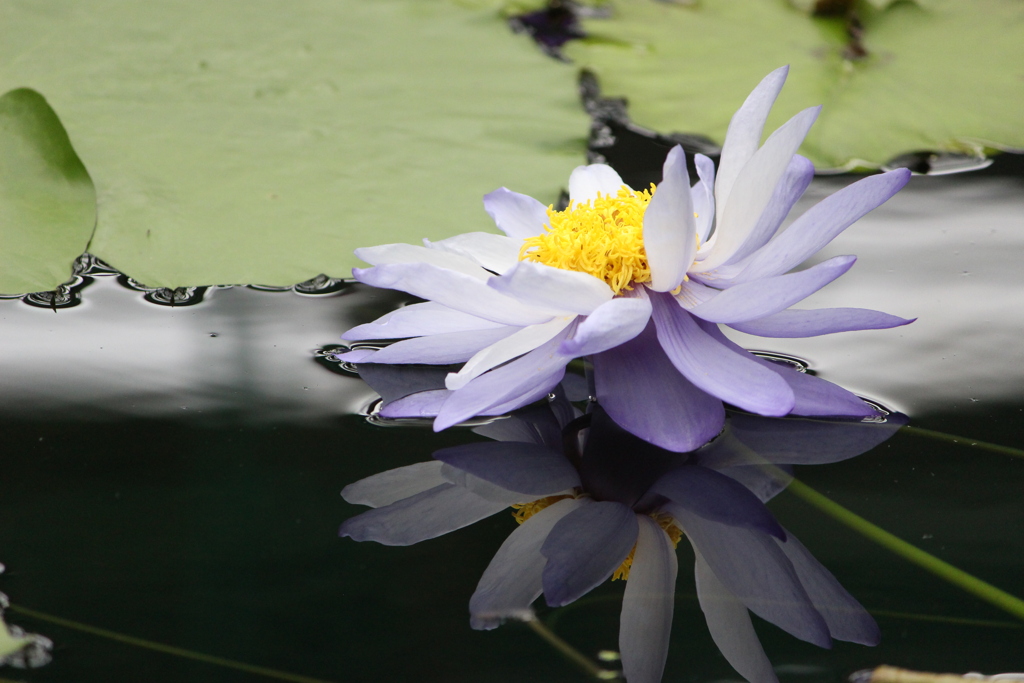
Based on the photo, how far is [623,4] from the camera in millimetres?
1980

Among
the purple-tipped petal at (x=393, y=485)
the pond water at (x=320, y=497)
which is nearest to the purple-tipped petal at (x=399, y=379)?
the pond water at (x=320, y=497)

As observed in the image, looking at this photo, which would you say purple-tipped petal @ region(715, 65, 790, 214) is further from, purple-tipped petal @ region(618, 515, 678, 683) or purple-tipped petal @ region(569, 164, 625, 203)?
purple-tipped petal @ region(618, 515, 678, 683)

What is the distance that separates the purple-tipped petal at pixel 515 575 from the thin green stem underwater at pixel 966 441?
345 millimetres

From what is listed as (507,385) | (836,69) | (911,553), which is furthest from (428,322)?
(836,69)

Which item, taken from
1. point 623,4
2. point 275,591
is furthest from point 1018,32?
point 275,591

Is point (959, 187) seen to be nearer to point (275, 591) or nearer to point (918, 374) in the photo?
point (918, 374)

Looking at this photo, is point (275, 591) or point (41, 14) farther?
point (41, 14)

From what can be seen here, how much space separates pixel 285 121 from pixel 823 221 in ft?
3.15

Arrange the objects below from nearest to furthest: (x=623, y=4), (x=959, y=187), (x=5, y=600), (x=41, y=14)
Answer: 1. (x=5, y=600)
2. (x=959, y=187)
3. (x=41, y=14)
4. (x=623, y=4)

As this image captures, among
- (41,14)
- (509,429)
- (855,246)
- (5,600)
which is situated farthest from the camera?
(41,14)

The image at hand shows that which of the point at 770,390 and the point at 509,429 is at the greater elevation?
the point at 770,390

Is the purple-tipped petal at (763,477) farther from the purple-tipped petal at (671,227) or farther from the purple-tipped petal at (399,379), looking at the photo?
the purple-tipped petal at (399,379)

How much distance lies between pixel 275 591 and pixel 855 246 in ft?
2.94

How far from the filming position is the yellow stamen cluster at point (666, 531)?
0.59 meters
